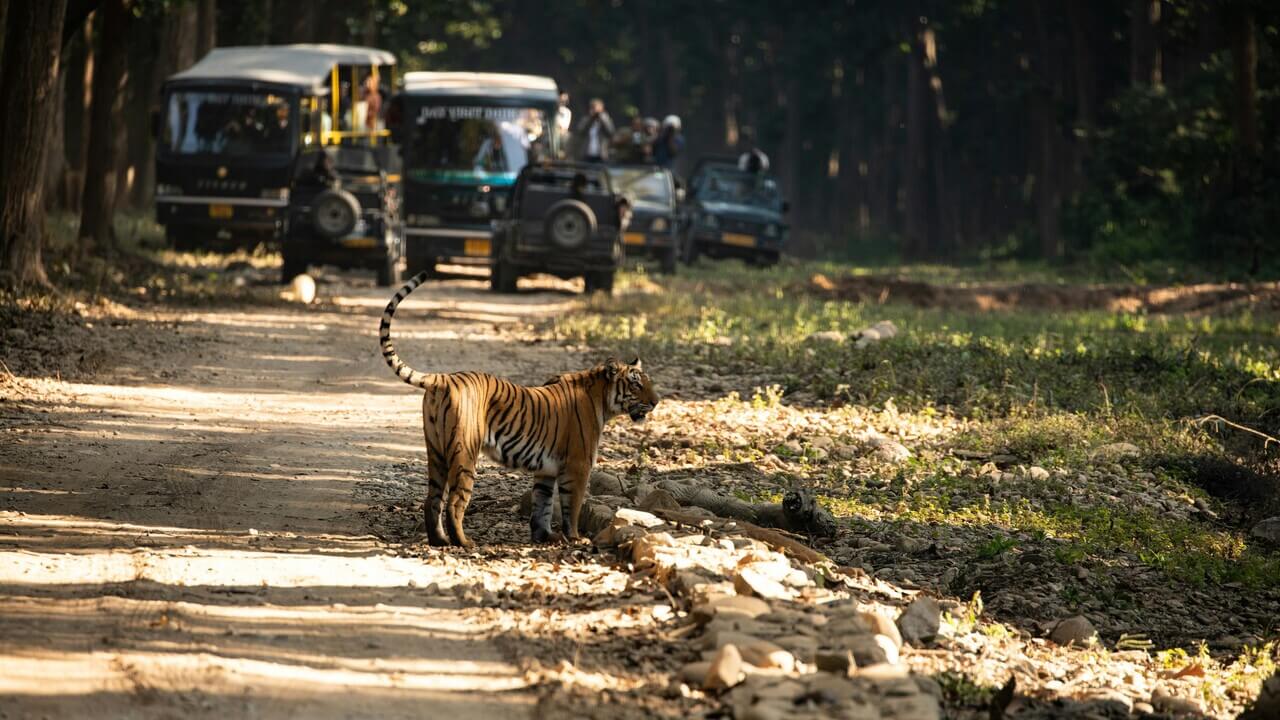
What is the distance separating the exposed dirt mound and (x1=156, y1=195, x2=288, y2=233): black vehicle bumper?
29.0 ft

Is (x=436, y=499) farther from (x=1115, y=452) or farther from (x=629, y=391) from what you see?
(x=1115, y=452)

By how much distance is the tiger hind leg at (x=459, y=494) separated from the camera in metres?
8.28

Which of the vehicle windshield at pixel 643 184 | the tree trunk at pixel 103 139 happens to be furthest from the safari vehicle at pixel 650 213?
the tree trunk at pixel 103 139

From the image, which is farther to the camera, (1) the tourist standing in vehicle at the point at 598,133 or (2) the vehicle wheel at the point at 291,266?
(1) the tourist standing in vehicle at the point at 598,133

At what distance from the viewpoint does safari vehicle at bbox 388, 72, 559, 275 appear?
26531mm

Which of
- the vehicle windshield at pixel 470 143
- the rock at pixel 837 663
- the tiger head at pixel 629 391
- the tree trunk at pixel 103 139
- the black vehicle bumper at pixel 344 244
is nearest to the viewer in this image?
the rock at pixel 837 663

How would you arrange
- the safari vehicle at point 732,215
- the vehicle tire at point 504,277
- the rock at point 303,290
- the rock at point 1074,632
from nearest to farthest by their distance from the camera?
1. the rock at point 1074,632
2. the rock at point 303,290
3. the vehicle tire at point 504,277
4. the safari vehicle at point 732,215

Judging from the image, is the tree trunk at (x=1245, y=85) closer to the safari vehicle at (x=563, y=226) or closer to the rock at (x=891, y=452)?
the safari vehicle at (x=563, y=226)

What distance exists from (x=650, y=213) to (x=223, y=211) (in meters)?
7.71

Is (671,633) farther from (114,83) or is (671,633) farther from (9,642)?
(114,83)

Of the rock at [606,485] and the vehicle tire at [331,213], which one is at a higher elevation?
the vehicle tire at [331,213]

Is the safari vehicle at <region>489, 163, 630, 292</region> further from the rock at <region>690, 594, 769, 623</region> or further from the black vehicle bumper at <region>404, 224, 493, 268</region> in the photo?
the rock at <region>690, 594, 769, 623</region>

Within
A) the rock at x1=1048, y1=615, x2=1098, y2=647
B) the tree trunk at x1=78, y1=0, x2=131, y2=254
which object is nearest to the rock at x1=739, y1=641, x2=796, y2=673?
the rock at x1=1048, y1=615, x2=1098, y2=647

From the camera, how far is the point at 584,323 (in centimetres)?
1980
